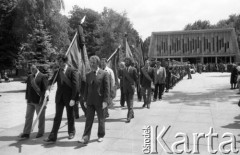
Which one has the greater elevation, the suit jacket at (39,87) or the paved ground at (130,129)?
the suit jacket at (39,87)

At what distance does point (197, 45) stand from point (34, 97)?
224 ft

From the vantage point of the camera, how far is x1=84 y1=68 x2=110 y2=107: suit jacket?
646 cm

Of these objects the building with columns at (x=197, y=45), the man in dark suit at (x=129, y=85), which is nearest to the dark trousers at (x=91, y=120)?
the man in dark suit at (x=129, y=85)

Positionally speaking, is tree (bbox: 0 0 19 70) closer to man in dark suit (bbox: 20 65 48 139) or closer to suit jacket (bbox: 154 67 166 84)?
suit jacket (bbox: 154 67 166 84)

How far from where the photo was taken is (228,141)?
642 centimetres

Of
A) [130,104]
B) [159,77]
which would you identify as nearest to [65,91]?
[130,104]

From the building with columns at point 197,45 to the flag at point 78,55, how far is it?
64.2 metres

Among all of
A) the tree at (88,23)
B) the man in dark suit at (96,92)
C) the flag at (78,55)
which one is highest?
the tree at (88,23)

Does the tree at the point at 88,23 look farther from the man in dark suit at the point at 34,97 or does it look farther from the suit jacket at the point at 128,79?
the man in dark suit at the point at 34,97

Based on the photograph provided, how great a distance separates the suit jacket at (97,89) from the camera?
6.46m

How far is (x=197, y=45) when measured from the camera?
71625 mm

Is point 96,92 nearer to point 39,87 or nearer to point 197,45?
point 39,87

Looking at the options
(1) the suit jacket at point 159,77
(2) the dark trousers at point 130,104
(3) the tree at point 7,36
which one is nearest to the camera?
(2) the dark trousers at point 130,104

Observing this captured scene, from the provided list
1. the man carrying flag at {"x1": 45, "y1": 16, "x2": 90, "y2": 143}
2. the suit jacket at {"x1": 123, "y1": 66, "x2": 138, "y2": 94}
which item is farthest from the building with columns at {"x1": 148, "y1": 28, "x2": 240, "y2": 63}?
the man carrying flag at {"x1": 45, "y1": 16, "x2": 90, "y2": 143}
